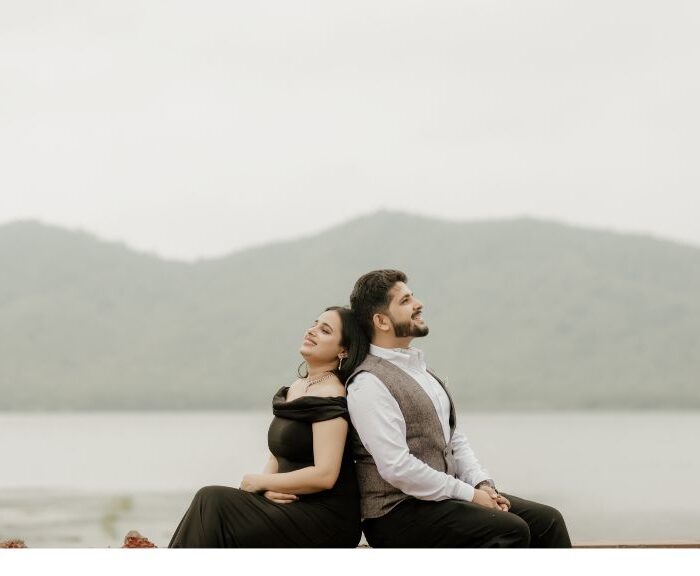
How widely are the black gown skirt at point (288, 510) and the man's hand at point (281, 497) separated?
0.03 ft

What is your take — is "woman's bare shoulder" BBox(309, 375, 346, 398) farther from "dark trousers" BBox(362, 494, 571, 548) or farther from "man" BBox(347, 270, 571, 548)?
"dark trousers" BBox(362, 494, 571, 548)

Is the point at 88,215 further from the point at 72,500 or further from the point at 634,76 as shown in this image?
the point at 634,76

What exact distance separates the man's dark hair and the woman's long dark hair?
3cm

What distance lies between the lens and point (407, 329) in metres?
2.47

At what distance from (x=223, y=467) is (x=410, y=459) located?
842 inches

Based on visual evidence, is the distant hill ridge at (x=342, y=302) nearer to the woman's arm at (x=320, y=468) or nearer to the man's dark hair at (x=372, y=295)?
the man's dark hair at (x=372, y=295)

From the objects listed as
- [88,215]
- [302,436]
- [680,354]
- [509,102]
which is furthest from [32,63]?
[302,436]

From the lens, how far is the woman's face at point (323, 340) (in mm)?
2479

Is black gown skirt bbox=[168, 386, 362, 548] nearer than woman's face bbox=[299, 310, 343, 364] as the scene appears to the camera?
Yes

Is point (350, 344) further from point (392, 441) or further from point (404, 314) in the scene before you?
point (392, 441)

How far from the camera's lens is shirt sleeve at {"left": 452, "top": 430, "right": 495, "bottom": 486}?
8.39 ft

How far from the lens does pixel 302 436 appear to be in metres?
2.36

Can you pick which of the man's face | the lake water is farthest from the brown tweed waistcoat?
A: the lake water

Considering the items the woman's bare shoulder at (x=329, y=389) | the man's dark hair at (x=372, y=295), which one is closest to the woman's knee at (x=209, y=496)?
the woman's bare shoulder at (x=329, y=389)
